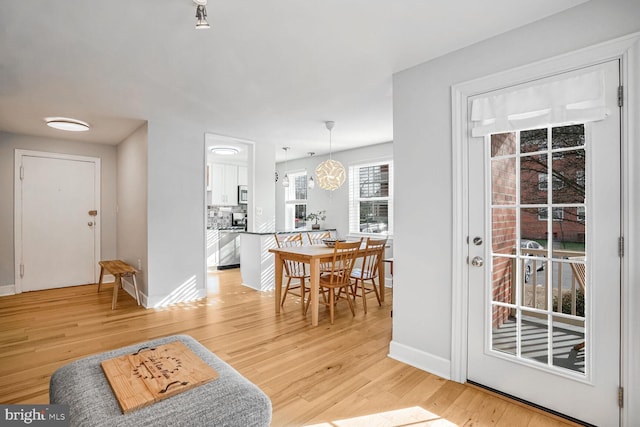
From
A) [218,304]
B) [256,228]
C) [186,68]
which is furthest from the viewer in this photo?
[256,228]

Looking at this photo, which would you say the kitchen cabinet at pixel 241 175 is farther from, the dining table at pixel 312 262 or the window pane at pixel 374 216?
the dining table at pixel 312 262

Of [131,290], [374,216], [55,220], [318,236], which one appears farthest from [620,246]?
[55,220]

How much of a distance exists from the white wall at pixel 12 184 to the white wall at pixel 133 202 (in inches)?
8.8

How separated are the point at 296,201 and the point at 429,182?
16.2 ft

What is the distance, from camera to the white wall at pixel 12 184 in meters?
4.77

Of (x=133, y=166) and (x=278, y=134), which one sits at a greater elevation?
(x=278, y=134)

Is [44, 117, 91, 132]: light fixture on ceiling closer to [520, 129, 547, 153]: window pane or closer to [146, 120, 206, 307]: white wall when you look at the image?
[146, 120, 206, 307]: white wall

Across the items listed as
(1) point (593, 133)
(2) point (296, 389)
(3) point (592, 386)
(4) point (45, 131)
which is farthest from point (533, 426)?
(4) point (45, 131)

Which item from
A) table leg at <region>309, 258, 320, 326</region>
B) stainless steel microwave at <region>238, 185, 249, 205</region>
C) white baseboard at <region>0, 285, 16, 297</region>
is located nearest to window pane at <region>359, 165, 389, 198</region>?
table leg at <region>309, 258, 320, 326</region>

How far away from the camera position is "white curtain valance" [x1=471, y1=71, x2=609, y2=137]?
1.80 meters

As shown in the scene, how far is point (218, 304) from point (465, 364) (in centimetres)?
312

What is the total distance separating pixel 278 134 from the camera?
497cm

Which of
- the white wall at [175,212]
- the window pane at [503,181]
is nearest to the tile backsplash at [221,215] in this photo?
the white wall at [175,212]

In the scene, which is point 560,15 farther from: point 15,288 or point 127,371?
point 15,288
